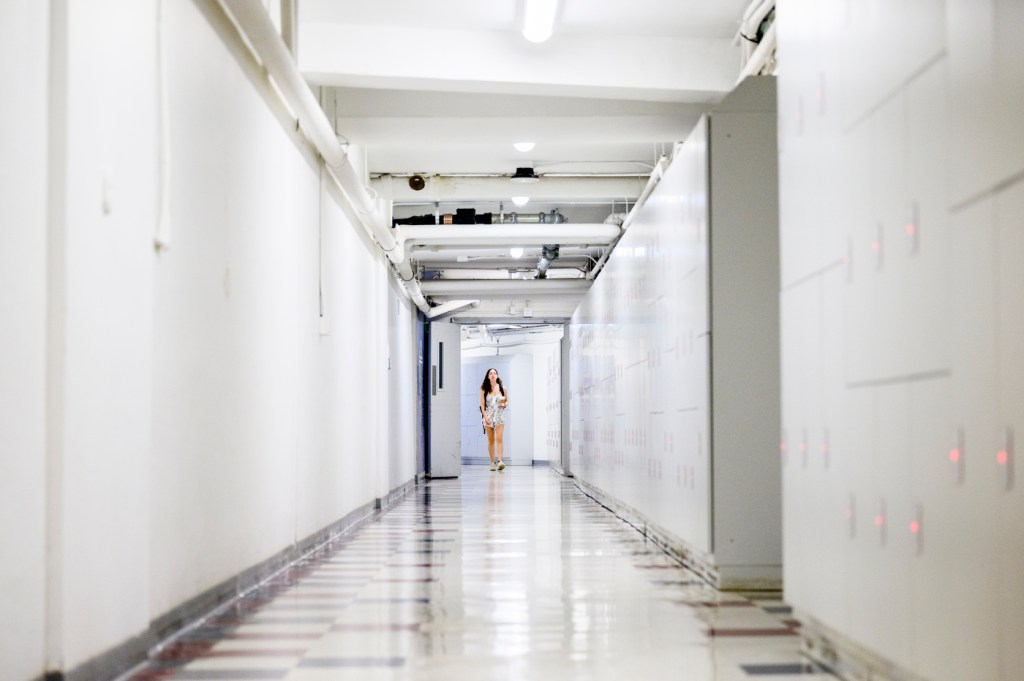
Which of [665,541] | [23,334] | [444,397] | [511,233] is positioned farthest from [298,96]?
[444,397]

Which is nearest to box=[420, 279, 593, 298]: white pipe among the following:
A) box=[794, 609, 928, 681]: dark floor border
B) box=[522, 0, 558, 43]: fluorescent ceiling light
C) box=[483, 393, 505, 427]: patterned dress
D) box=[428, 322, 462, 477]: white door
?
box=[428, 322, 462, 477]: white door

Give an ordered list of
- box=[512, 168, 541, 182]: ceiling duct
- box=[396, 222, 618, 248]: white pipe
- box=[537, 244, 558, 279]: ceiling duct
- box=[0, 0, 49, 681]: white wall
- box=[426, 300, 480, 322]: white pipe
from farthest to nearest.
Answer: box=[426, 300, 480, 322]: white pipe, box=[537, 244, 558, 279]: ceiling duct, box=[396, 222, 618, 248]: white pipe, box=[512, 168, 541, 182]: ceiling duct, box=[0, 0, 49, 681]: white wall

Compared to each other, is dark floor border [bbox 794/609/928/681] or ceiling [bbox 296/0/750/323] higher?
ceiling [bbox 296/0/750/323]

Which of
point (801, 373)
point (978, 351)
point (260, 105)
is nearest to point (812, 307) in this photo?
point (801, 373)

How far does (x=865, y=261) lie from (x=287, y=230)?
361 centimetres

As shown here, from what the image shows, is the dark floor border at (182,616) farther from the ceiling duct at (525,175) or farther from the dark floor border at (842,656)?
the ceiling duct at (525,175)

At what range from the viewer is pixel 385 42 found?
259 inches

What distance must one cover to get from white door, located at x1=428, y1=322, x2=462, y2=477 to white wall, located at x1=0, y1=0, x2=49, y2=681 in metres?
14.8

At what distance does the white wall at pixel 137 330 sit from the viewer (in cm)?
271

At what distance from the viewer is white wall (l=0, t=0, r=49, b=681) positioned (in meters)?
2.57

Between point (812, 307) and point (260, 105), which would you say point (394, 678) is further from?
point (260, 105)

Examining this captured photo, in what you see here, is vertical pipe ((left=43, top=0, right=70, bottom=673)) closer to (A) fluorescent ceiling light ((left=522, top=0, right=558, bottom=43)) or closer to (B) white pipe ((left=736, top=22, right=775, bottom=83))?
(A) fluorescent ceiling light ((left=522, top=0, right=558, bottom=43))

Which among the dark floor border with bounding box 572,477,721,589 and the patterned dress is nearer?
the dark floor border with bounding box 572,477,721,589

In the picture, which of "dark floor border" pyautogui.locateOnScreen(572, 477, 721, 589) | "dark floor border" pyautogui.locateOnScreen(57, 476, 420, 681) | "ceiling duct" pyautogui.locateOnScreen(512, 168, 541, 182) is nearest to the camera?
"dark floor border" pyautogui.locateOnScreen(57, 476, 420, 681)
